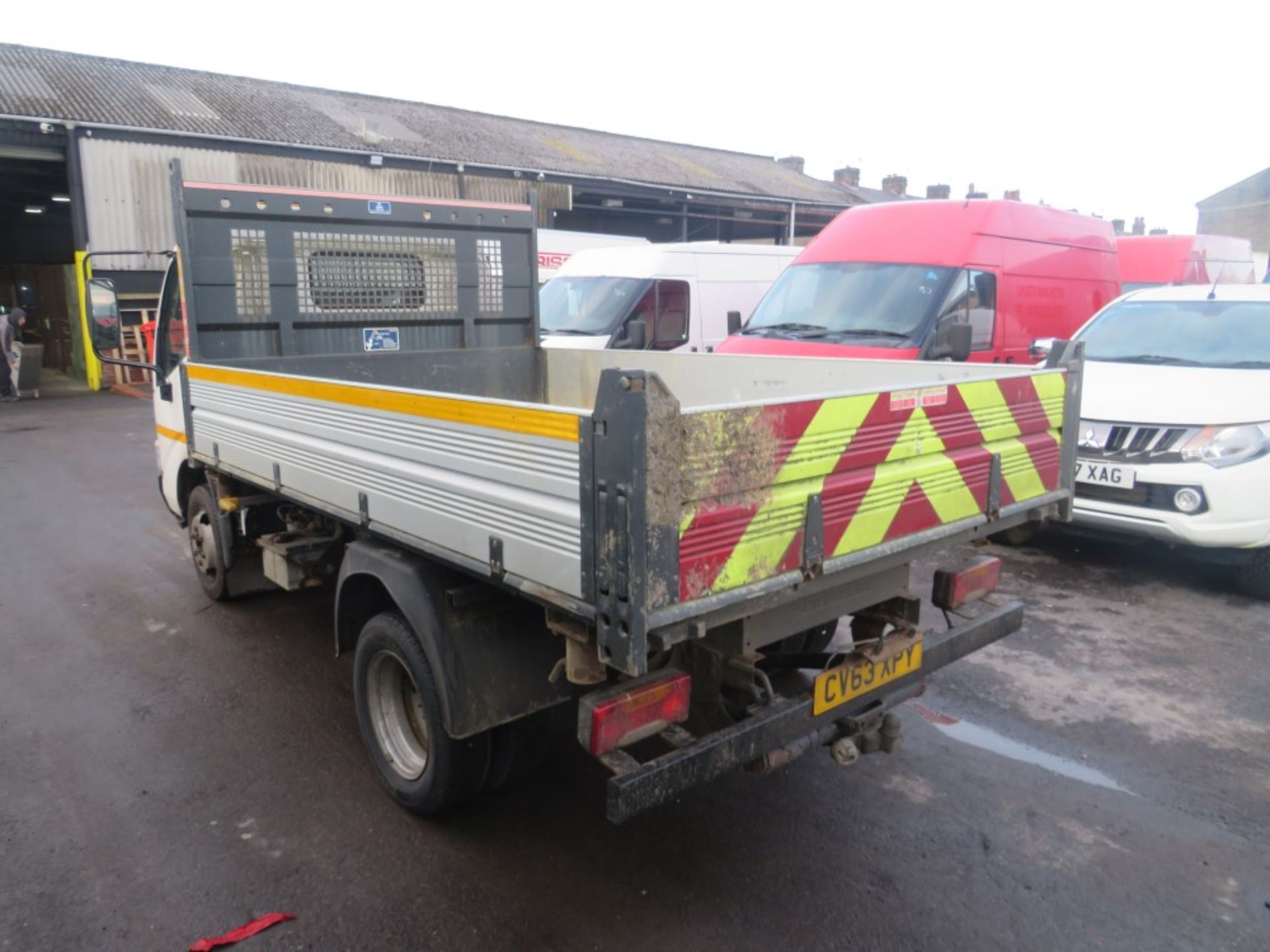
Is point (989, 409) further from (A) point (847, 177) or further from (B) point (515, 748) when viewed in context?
Result: (A) point (847, 177)

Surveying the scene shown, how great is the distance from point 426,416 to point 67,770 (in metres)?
2.46

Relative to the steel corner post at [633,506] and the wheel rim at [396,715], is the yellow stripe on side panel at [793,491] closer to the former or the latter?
the steel corner post at [633,506]

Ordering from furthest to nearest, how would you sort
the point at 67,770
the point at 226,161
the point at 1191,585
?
the point at 226,161
the point at 1191,585
the point at 67,770

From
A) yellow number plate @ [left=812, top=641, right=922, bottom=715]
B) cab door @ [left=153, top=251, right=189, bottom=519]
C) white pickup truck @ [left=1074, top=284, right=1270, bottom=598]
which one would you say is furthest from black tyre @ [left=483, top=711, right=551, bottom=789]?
white pickup truck @ [left=1074, top=284, right=1270, bottom=598]

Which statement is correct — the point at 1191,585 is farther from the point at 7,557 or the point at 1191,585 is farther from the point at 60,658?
the point at 7,557

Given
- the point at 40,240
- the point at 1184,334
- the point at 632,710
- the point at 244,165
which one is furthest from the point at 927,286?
the point at 40,240

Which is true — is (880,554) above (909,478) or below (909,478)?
below

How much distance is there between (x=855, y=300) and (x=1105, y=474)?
2.85 meters

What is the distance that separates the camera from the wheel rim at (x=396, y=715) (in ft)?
11.6

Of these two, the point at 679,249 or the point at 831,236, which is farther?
the point at 679,249

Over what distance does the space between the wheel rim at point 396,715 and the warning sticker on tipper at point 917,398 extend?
2.12 meters

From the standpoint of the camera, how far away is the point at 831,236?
8.61 metres

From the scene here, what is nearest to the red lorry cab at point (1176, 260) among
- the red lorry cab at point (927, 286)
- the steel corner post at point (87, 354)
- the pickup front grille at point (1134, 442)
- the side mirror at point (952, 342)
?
the red lorry cab at point (927, 286)

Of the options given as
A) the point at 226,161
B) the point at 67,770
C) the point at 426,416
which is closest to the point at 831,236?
the point at 426,416
